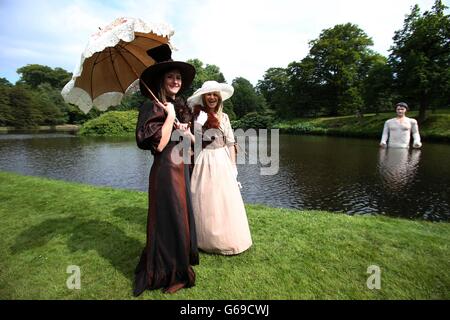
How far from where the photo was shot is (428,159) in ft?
59.5

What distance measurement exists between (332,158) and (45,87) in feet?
256

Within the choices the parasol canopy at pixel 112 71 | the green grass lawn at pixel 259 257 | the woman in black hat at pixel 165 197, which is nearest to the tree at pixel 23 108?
the green grass lawn at pixel 259 257

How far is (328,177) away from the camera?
48.0 feet

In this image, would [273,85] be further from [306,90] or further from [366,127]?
[366,127]

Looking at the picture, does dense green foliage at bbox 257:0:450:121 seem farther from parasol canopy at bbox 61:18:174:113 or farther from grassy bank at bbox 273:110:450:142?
parasol canopy at bbox 61:18:174:113

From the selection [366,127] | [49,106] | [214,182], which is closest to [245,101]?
[366,127]

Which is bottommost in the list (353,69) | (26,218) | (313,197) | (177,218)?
(313,197)

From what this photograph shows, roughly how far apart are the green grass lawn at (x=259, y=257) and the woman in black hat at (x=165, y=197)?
0.70 ft

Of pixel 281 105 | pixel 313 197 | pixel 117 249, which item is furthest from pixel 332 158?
pixel 281 105

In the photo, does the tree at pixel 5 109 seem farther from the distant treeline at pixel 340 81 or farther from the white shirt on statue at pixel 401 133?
the white shirt on statue at pixel 401 133

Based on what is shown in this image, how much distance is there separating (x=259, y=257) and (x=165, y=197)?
69.6 inches

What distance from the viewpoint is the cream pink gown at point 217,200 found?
4055 millimetres
